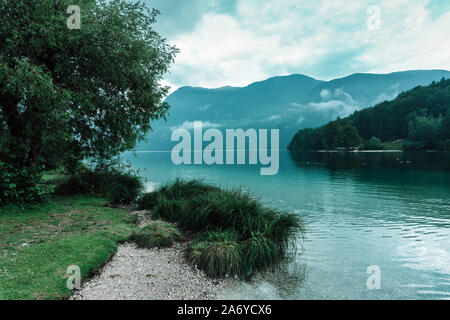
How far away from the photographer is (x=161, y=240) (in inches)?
375

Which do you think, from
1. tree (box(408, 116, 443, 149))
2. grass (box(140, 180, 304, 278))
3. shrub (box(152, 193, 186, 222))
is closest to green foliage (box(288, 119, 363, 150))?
tree (box(408, 116, 443, 149))

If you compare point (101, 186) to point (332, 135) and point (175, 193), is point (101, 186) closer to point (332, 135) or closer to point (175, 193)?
point (175, 193)

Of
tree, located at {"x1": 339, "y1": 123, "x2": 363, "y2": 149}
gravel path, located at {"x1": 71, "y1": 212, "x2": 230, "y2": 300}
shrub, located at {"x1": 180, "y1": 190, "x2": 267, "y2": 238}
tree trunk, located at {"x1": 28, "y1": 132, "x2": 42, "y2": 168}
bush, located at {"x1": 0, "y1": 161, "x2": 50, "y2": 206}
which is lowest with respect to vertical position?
gravel path, located at {"x1": 71, "y1": 212, "x2": 230, "y2": 300}

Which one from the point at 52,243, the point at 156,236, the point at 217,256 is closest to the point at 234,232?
the point at 217,256

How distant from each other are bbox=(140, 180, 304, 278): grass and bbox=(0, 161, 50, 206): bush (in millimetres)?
5768

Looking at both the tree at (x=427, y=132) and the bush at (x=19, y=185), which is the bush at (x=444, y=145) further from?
the bush at (x=19, y=185)

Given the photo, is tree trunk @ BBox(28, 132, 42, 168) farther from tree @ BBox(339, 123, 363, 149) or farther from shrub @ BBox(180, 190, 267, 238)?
tree @ BBox(339, 123, 363, 149)

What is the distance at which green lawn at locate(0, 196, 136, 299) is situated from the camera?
587cm

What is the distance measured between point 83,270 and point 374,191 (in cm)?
2721

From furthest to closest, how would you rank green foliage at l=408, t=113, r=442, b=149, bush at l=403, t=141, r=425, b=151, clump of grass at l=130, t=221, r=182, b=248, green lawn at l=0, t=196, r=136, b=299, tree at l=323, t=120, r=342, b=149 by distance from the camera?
tree at l=323, t=120, r=342, b=149
bush at l=403, t=141, r=425, b=151
green foliage at l=408, t=113, r=442, b=149
clump of grass at l=130, t=221, r=182, b=248
green lawn at l=0, t=196, r=136, b=299

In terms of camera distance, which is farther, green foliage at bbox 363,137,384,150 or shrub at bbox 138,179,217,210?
green foliage at bbox 363,137,384,150

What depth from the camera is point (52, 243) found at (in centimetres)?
816

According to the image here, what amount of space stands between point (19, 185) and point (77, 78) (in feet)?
19.4
